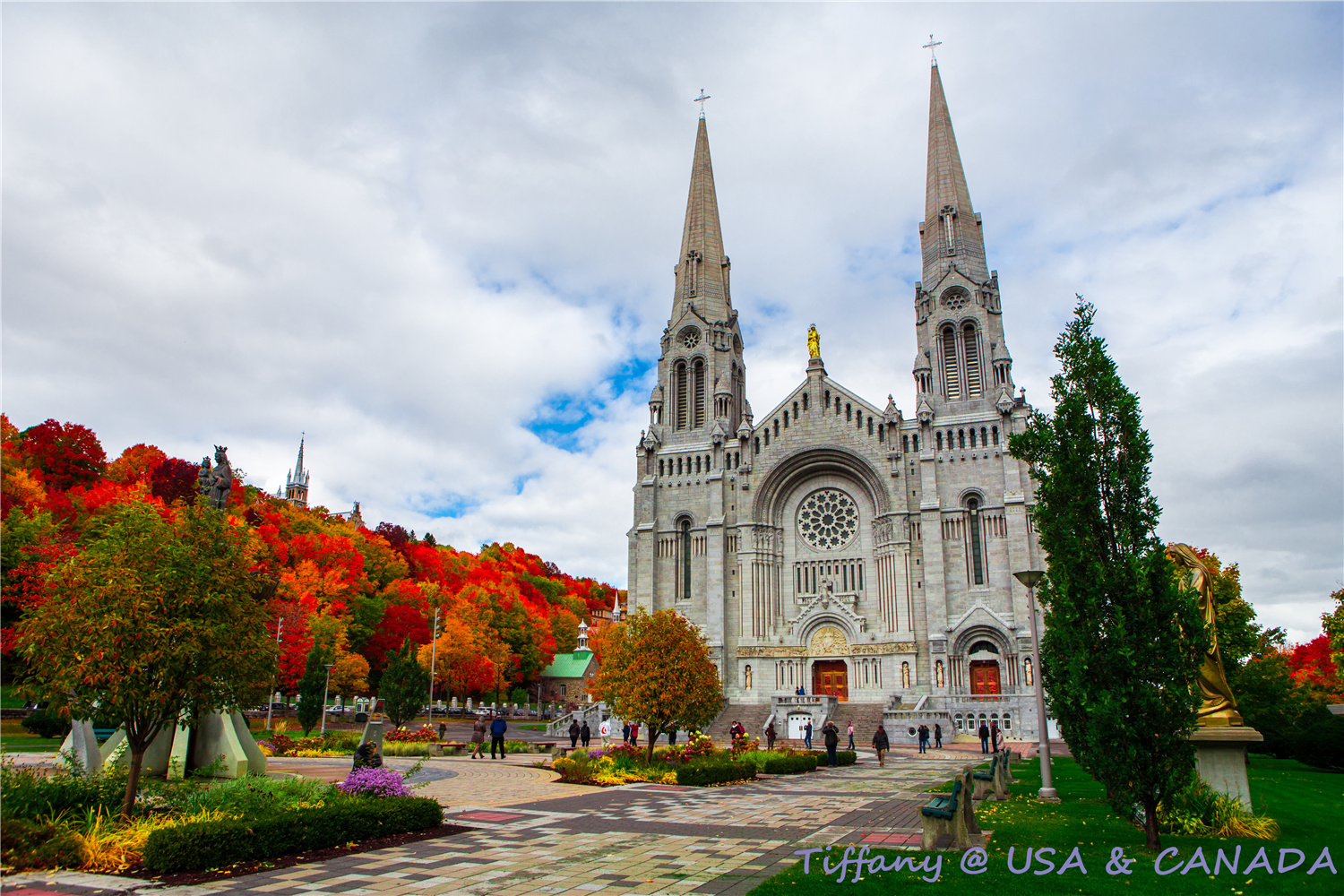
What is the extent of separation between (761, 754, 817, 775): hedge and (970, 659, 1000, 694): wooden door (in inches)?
856

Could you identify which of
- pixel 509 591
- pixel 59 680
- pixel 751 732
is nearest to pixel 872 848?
pixel 59 680

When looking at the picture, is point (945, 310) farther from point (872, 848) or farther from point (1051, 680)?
point (872, 848)

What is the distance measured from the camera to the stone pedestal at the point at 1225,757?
37.8ft

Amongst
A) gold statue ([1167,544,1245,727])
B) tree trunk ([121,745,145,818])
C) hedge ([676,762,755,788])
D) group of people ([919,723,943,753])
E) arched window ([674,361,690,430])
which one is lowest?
group of people ([919,723,943,753])

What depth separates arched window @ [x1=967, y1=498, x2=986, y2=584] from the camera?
147 feet

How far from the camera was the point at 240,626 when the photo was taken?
11.4 m

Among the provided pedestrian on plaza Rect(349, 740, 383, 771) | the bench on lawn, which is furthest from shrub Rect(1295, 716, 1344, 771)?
pedestrian on plaza Rect(349, 740, 383, 771)

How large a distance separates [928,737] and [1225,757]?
28.8m

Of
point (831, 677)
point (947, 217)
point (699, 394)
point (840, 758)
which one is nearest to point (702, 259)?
point (699, 394)

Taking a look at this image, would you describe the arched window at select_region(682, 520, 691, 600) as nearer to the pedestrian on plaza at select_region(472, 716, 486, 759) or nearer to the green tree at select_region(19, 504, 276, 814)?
the pedestrian on plaza at select_region(472, 716, 486, 759)

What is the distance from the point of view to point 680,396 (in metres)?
55.8

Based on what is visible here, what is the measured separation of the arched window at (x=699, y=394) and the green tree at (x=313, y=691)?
1075 inches

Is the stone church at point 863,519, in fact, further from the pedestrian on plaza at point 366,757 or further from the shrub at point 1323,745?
the pedestrian on plaza at point 366,757

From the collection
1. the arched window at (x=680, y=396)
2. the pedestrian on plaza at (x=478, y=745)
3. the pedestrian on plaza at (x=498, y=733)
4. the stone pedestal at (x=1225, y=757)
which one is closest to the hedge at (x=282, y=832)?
the stone pedestal at (x=1225, y=757)
